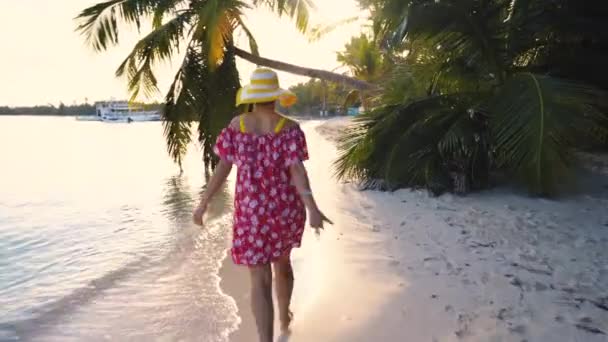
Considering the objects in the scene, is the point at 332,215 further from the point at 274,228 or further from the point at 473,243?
the point at 274,228

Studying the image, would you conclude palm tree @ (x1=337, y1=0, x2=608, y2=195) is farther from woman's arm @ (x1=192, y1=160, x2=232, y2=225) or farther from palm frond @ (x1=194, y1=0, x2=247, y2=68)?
woman's arm @ (x1=192, y1=160, x2=232, y2=225)

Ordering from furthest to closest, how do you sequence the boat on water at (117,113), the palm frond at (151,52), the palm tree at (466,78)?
the boat on water at (117,113)
the palm frond at (151,52)
the palm tree at (466,78)

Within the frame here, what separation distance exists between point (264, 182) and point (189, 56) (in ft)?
25.4

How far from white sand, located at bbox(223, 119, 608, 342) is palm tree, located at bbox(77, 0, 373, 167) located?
4.45 meters

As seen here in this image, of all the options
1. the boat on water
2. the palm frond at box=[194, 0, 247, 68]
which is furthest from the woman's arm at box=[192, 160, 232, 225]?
the boat on water

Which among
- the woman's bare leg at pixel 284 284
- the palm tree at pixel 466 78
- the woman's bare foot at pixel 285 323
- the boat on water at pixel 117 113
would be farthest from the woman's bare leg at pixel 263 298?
the boat on water at pixel 117 113

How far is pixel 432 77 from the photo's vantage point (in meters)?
7.22

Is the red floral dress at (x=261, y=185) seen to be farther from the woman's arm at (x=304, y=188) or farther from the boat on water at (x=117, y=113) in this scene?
the boat on water at (x=117, y=113)

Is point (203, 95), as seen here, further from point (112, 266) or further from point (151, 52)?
point (112, 266)

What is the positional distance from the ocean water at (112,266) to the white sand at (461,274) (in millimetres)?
823

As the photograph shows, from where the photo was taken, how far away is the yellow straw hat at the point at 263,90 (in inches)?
98.6

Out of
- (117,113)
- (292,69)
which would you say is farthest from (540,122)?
(117,113)

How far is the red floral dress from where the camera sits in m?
2.46

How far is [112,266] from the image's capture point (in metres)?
5.55
